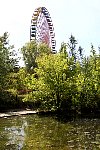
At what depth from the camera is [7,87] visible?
45.3m

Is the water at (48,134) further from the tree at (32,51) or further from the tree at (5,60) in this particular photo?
the tree at (32,51)

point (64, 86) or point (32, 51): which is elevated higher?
point (32, 51)

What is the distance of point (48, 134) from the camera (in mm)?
23359

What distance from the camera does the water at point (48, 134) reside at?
63.5 ft

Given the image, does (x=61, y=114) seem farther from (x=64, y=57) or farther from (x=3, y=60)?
(x=3, y=60)

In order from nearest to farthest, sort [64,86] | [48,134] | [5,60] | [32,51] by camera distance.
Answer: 1. [48,134]
2. [64,86]
3. [5,60]
4. [32,51]

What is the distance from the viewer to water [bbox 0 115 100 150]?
1934 cm

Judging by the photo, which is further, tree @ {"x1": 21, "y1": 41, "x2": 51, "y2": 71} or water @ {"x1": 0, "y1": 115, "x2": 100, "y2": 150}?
tree @ {"x1": 21, "y1": 41, "x2": 51, "y2": 71}

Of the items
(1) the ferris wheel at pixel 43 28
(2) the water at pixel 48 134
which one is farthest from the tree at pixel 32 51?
(2) the water at pixel 48 134

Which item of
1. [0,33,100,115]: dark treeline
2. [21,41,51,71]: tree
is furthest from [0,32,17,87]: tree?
[21,41,51,71]: tree

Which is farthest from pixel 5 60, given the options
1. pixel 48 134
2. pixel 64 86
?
pixel 48 134

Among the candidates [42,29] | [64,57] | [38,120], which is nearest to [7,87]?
[64,57]

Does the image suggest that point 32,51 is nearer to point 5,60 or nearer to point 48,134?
point 5,60

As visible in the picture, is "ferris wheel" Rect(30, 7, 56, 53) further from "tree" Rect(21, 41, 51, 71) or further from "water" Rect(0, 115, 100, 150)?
"water" Rect(0, 115, 100, 150)
